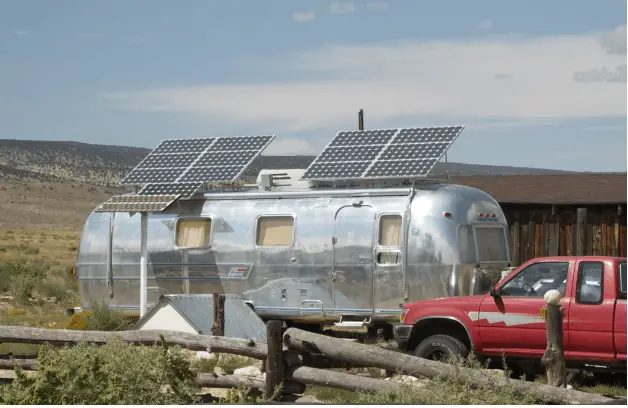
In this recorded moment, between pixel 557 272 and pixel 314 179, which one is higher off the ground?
pixel 314 179

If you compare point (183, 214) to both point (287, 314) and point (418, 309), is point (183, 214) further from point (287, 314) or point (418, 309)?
point (418, 309)

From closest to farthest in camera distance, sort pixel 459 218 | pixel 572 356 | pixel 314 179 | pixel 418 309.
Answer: pixel 572 356, pixel 418 309, pixel 459 218, pixel 314 179

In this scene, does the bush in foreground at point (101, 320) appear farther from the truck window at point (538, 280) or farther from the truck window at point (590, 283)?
the truck window at point (590, 283)

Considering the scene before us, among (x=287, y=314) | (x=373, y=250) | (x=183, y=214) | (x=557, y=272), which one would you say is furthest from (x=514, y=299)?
(x=183, y=214)

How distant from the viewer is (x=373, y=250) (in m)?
16.9

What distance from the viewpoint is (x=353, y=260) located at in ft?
A: 55.9

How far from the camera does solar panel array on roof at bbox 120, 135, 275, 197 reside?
18859 millimetres

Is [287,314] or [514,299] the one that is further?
[287,314]

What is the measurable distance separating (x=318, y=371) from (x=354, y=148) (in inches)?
294

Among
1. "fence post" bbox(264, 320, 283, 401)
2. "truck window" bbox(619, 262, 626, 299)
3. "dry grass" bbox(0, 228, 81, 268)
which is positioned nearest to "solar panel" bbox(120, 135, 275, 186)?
"fence post" bbox(264, 320, 283, 401)

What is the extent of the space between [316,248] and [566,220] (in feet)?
24.2

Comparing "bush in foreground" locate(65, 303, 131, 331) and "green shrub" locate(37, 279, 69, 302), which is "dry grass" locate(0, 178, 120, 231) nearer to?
"green shrub" locate(37, 279, 69, 302)

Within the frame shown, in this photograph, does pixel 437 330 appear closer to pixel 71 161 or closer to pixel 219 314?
pixel 219 314

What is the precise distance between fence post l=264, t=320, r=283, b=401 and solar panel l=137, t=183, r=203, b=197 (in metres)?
6.74
